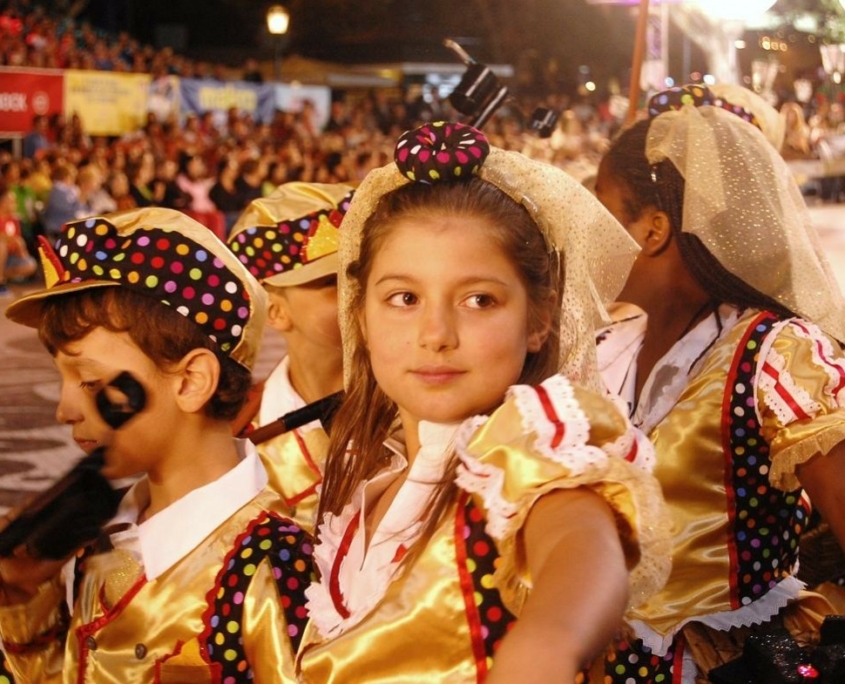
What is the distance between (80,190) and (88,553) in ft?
34.7

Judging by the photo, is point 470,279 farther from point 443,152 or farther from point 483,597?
point 483,597

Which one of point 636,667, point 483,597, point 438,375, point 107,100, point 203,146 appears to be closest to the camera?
point 483,597

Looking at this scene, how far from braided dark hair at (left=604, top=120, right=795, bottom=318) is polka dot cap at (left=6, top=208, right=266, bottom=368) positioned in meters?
1.03

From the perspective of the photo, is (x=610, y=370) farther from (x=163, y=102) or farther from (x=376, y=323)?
(x=163, y=102)

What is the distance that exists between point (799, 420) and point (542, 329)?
2.40 feet

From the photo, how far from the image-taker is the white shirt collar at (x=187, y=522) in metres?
2.21

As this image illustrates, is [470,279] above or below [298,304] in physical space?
above

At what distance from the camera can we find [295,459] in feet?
10.9

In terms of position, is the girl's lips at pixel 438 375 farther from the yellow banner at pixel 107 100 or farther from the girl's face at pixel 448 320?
the yellow banner at pixel 107 100

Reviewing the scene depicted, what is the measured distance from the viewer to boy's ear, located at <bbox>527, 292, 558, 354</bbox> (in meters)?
1.86

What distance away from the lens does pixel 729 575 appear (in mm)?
2527

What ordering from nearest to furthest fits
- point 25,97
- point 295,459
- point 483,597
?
1. point 483,597
2. point 295,459
3. point 25,97

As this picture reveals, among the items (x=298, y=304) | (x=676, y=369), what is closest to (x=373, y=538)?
(x=676, y=369)

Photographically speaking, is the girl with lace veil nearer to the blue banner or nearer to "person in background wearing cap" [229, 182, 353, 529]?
"person in background wearing cap" [229, 182, 353, 529]
